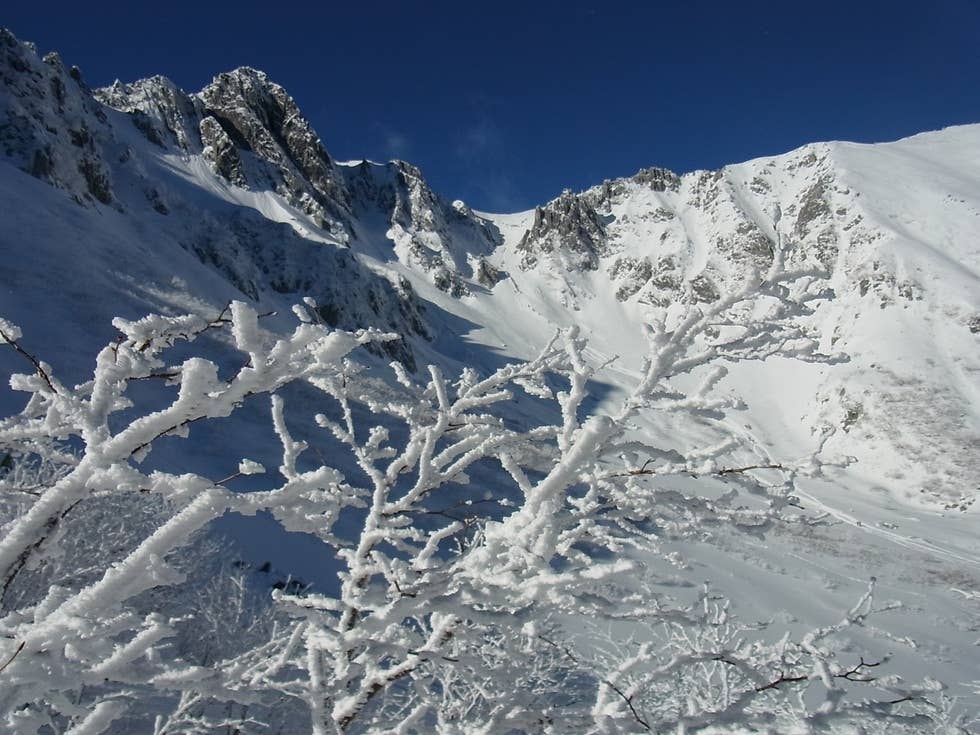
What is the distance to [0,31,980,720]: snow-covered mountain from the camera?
106 feet

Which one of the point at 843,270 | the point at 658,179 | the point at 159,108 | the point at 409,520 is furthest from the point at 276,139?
the point at 409,520

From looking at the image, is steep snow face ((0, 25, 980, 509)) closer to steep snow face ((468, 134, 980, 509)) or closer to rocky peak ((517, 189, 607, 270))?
steep snow face ((468, 134, 980, 509))

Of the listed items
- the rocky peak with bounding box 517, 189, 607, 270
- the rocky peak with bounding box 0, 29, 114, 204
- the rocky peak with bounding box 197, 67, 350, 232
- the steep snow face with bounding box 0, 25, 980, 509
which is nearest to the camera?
the rocky peak with bounding box 0, 29, 114, 204

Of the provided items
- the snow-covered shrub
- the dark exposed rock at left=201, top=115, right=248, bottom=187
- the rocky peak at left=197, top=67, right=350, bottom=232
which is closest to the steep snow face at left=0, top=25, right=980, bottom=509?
the dark exposed rock at left=201, top=115, right=248, bottom=187

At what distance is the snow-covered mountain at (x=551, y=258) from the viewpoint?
32.4 meters

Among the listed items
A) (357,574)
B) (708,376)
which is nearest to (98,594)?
(357,574)

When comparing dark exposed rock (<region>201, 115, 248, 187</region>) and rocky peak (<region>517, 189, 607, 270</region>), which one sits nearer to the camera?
dark exposed rock (<region>201, 115, 248, 187</region>)

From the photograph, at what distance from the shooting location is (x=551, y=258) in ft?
351

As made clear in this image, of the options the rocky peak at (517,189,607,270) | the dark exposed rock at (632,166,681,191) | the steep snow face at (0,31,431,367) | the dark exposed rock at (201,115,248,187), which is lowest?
the steep snow face at (0,31,431,367)

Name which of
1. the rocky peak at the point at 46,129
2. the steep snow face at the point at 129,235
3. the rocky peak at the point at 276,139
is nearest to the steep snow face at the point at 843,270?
the steep snow face at the point at 129,235

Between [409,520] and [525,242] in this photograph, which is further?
[525,242]

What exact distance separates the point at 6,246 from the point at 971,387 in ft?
277

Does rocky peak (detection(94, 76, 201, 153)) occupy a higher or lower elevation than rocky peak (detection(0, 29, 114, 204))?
higher

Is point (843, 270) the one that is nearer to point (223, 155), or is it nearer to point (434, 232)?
point (434, 232)
